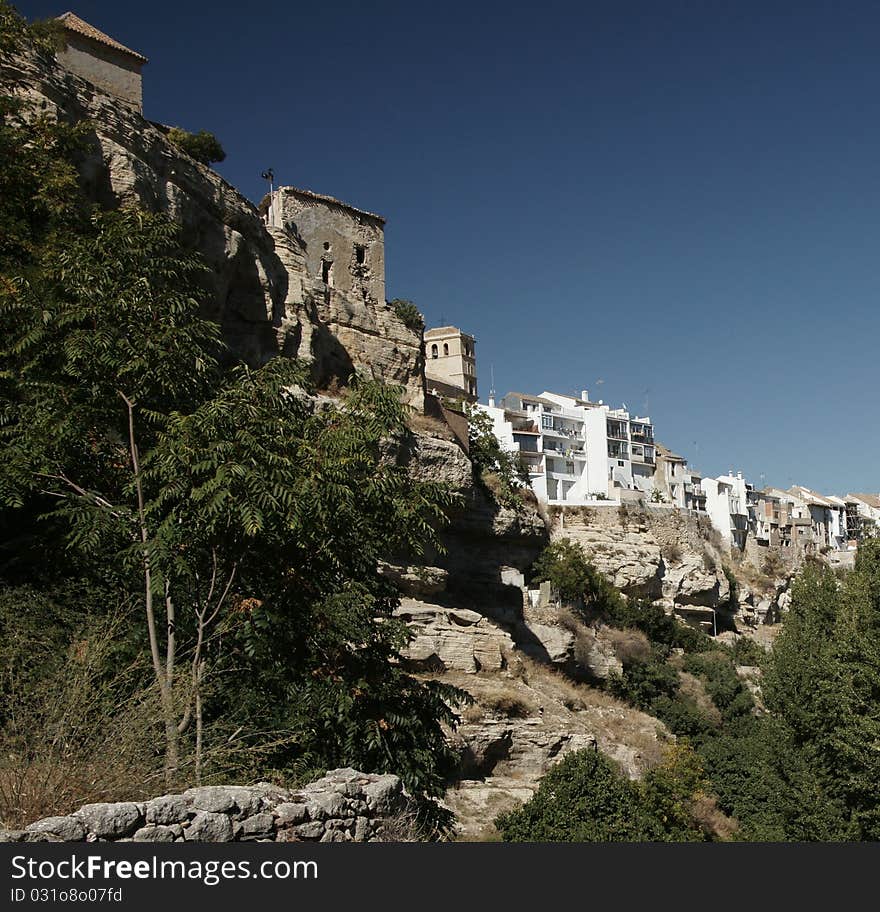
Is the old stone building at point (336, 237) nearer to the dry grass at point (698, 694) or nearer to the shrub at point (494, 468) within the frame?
the shrub at point (494, 468)

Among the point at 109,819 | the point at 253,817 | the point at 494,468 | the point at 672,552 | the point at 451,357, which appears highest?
the point at 451,357

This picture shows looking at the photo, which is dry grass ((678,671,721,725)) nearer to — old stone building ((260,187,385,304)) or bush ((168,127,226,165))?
old stone building ((260,187,385,304))

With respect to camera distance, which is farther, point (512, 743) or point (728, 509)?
point (728, 509)

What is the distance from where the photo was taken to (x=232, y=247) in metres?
21.7

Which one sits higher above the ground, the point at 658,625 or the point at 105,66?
the point at 105,66

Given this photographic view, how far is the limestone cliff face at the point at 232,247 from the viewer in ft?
55.2

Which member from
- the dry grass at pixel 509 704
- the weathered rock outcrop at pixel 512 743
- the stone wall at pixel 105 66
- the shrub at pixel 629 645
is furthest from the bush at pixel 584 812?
the stone wall at pixel 105 66

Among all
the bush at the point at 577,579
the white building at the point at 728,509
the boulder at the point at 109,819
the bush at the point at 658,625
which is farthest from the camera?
the white building at the point at 728,509

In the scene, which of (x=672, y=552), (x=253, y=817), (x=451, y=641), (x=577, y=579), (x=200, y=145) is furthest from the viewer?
(x=672, y=552)

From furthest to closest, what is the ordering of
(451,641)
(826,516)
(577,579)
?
(826,516) → (577,579) → (451,641)

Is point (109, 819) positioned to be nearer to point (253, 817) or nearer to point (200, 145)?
point (253, 817)

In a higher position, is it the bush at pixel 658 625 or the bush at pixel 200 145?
the bush at pixel 200 145

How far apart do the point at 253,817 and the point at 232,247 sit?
18134 mm

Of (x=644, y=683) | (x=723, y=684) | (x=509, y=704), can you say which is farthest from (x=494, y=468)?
(x=509, y=704)
